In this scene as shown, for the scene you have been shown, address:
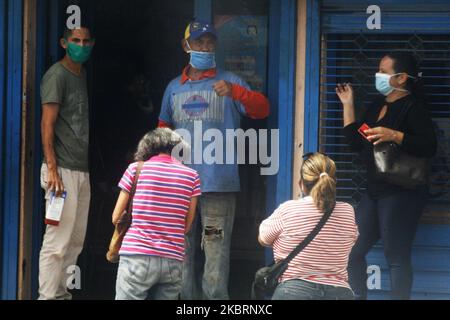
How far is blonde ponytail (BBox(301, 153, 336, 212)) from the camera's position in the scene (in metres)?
5.70

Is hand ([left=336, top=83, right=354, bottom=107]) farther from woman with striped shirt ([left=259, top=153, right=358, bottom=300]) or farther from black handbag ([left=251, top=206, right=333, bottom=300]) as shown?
black handbag ([left=251, top=206, right=333, bottom=300])

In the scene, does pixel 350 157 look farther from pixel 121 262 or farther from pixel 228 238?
pixel 121 262

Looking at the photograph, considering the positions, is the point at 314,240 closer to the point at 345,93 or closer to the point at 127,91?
the point at 345,93

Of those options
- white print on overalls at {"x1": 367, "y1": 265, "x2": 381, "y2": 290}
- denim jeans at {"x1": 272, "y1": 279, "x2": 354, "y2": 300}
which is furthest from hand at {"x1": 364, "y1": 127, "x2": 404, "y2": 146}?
denim jeans at {"x1": 272, "y1": 279, "x2": 354, "y2": 300}

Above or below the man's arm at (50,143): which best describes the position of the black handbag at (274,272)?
below

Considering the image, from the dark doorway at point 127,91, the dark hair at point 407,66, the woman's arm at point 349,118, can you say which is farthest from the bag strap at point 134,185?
the dark doorway at point 127,91

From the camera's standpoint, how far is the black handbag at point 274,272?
5680 mm

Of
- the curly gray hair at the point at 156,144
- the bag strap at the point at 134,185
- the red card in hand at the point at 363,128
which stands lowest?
the bag strap at the point at 134,185

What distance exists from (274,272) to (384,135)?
1.26 m

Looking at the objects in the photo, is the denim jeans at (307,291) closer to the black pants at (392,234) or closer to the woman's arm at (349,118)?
the black pants at (392,234)

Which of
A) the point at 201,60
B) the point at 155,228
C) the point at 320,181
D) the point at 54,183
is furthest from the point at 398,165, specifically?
the point at 54,183

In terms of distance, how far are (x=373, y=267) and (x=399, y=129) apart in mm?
1054

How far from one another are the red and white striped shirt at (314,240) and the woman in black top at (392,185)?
70 centimetres

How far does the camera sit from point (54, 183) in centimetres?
677
